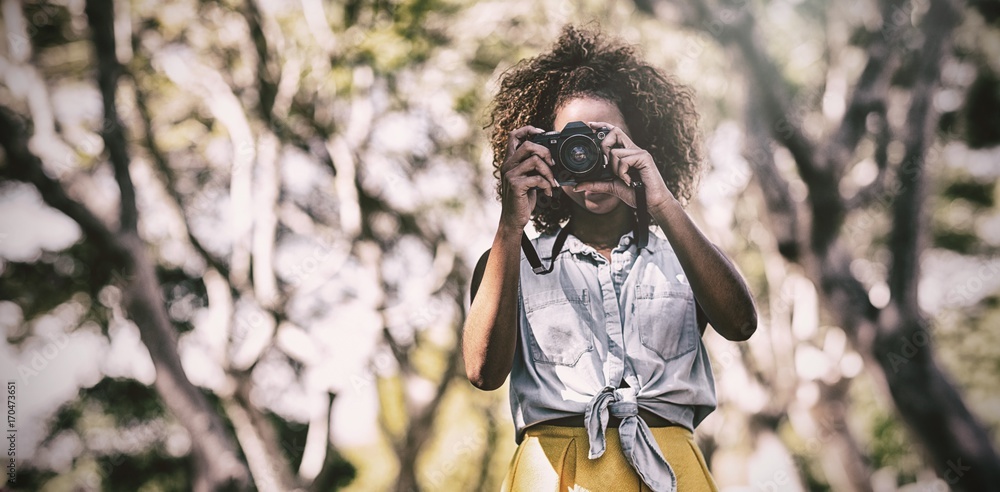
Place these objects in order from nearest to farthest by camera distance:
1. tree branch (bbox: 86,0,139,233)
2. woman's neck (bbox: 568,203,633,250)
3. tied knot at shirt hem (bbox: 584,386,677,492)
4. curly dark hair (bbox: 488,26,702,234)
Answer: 1. tied knot at shirt hem (bbox: 584,386,677,492)
2. woman's neck (bbox: 568,203,633,250)
3. curly dark hair (bbox: 488,26,702,234)
4. tree branch (bbox: 86,0,139,233)

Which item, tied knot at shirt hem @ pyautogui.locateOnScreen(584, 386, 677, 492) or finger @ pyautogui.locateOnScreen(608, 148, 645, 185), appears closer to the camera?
tied knot at shirt hem @ pyautogui.locateOnScreen(584, 386, 677, 492)

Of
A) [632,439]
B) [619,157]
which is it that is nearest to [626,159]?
[619,157]

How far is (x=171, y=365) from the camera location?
4.91 meters

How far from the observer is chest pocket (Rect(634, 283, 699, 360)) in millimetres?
1629

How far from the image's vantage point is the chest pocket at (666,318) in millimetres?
1629

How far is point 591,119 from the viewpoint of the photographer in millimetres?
1876

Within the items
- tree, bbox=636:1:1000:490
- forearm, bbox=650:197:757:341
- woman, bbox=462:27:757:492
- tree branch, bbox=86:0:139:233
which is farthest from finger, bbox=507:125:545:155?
tree branch, bbox=86:0:139:233

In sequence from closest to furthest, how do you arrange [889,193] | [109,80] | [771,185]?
[771,185]
[889,193]
[109,80]

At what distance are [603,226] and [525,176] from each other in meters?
0.23

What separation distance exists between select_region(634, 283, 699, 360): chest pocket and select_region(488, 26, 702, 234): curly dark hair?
405 mm

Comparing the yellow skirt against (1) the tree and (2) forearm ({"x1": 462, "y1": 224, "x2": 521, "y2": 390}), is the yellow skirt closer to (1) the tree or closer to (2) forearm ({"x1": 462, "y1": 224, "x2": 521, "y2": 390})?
(2) forearm ({"x1": 462, "y1": 224, "x2": 521, "y2": 390})

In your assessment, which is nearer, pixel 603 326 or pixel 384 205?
pixel 603 326

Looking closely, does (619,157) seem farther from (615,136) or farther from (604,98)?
(604,98)

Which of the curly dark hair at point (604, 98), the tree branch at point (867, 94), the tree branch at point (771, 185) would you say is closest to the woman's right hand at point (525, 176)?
the curly dark hair at point (604, 98)
